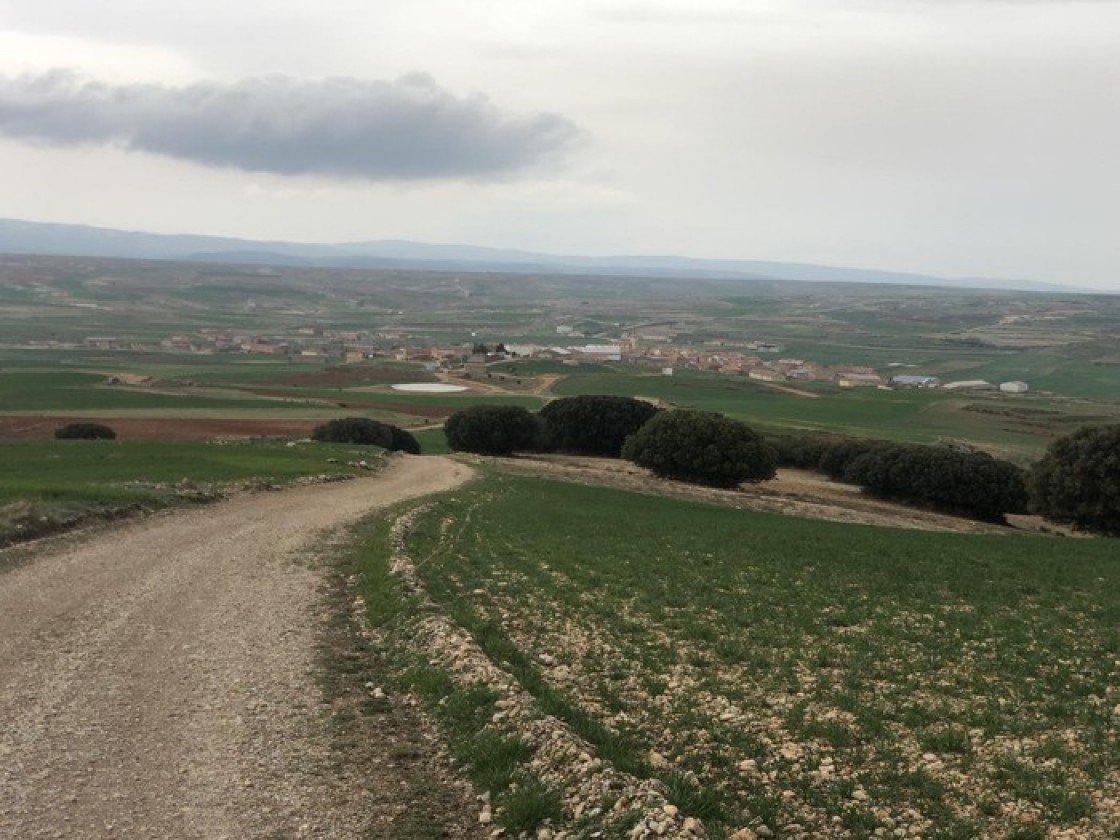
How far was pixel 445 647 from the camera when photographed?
44.4 ft

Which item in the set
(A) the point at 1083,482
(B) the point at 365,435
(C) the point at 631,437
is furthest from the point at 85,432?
(A) the point at 1083,482

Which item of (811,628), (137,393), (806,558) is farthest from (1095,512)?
(137,393)

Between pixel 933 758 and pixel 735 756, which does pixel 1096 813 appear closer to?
pixel 933 758

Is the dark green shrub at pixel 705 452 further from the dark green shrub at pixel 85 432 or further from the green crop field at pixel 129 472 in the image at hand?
the dark green shrub at pixel 85 432

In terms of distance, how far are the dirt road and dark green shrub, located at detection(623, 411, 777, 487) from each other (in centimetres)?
3477

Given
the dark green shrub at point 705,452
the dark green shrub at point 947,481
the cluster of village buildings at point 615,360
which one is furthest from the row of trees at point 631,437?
the cluster of village buildings at point 615,360

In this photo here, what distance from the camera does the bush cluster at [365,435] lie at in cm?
6373

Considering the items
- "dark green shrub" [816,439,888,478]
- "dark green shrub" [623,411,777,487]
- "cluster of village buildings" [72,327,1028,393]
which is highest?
"dark green shrub" [623,411,777,487]

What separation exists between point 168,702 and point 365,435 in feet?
174

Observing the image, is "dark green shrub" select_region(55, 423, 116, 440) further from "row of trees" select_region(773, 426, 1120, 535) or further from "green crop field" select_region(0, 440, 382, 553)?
"row of trees" select_region(773, 426, 1120, 535)

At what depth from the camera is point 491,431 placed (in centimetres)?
6719

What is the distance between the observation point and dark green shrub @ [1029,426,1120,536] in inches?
1684

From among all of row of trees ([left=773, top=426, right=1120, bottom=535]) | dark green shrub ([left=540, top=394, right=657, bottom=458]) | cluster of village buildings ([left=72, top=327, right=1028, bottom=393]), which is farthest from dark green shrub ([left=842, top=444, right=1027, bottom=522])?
cluster of village buildings ([left=72, top=327, right=1028, bottom=393])

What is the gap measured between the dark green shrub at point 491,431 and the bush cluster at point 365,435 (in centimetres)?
337
